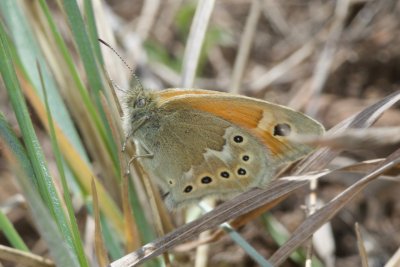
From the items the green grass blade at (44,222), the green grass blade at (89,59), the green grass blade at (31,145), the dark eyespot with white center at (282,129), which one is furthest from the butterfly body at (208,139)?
the green grass blade at (44,222)

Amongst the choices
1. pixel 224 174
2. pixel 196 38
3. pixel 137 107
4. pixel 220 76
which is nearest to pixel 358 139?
pixel 224 174

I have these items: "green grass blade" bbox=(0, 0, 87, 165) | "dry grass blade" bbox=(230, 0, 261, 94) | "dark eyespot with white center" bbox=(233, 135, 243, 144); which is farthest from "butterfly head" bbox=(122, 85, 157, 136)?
"dry grass blade" bbox=(230, 0, 261, 94)

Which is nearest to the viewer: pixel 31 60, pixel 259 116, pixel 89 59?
pixel 89 59

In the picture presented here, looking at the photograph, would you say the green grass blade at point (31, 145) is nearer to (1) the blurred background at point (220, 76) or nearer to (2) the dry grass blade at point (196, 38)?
(1) the blurred background at point (220, 76)

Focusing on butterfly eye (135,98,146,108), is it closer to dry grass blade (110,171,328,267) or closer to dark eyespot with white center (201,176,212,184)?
dark eyespot with white center (201,176,212,184)

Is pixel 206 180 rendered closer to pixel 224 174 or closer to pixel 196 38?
pixel 224 174

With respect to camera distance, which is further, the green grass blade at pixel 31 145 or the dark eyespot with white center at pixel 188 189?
the dark eyespot with white center at pixel 188 189

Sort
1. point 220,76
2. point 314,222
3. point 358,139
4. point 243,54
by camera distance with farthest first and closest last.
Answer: point 220,76 < point 243,54 < point 314,222 < point 358,139
